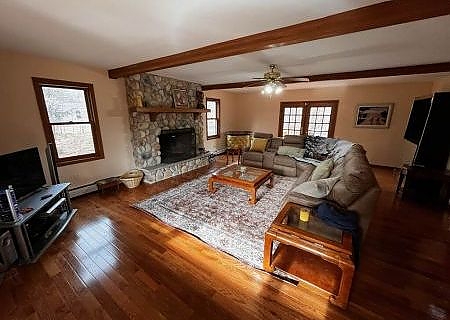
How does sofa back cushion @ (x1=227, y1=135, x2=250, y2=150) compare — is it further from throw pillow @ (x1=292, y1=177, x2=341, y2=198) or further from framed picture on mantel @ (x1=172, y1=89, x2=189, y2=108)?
throw pillow @ (x1=292, y1=177, x2=341, y2=198)

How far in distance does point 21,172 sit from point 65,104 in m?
1.53

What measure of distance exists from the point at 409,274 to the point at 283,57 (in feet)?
9.79

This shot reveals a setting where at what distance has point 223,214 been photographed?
9.45 feet

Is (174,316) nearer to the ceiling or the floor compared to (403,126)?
nearer to the floor

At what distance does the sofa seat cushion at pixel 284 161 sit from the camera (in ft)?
14.8

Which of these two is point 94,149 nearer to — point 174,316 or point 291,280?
point 174,316

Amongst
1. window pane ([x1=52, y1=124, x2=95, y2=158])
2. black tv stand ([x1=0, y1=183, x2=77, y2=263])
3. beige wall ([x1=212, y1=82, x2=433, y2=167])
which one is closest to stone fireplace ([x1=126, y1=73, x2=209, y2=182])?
window pane ([x1=52, y1=124, x2=95, y2=158])

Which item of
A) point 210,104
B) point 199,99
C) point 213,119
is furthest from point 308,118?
point 199,99

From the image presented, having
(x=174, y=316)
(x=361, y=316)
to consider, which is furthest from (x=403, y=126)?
(x=174, y=316)

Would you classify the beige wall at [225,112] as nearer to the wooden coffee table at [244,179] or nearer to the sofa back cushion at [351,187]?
the wooden coffee table at [244,179]

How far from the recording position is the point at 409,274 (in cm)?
184

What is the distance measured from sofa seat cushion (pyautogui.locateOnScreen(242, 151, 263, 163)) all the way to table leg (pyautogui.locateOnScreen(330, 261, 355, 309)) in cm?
358

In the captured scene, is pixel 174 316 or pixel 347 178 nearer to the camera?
pixel 174 316

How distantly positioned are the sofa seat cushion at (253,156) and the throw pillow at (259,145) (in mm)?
168
